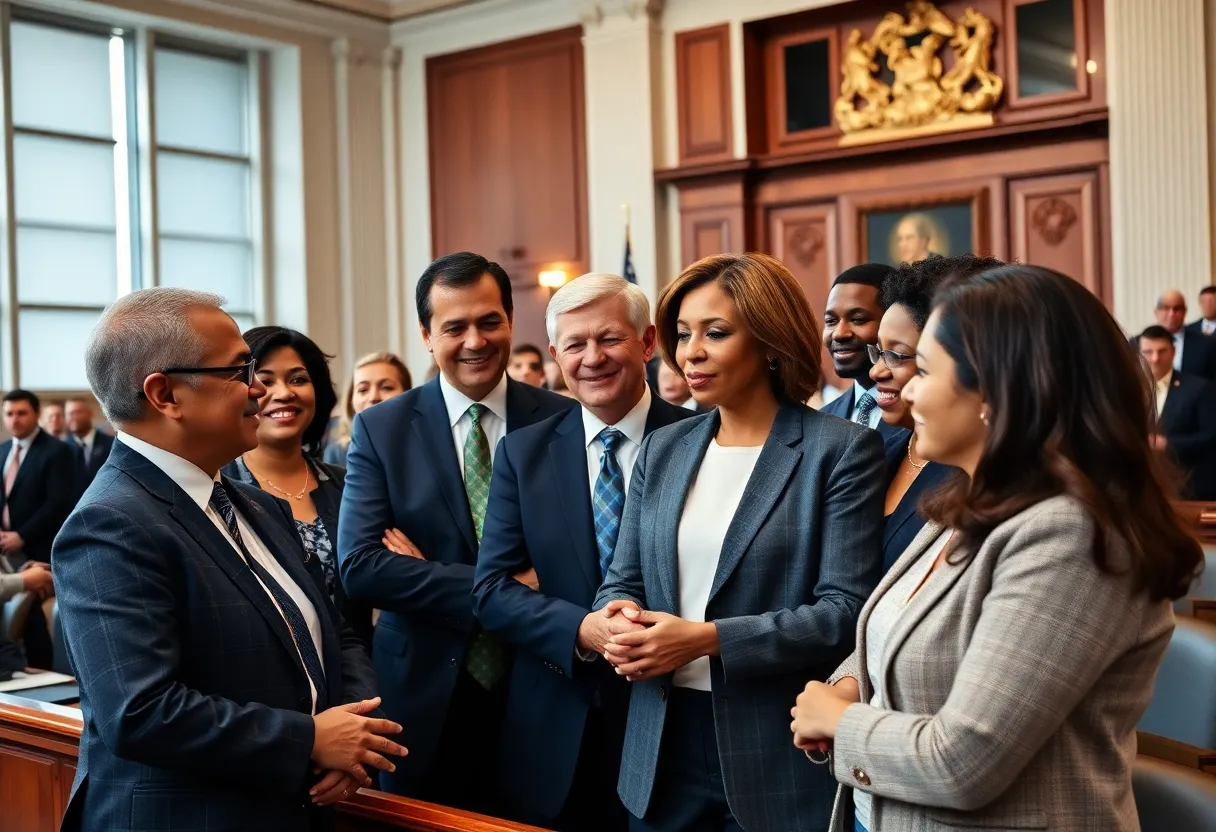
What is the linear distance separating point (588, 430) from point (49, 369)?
10.6 metres

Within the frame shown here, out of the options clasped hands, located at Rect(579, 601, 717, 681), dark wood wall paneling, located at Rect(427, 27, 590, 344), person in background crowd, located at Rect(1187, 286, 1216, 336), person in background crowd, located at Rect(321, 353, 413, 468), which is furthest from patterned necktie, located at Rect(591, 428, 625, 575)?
dark wood wall paneling, located at Rect(427, 27, 590, 344)

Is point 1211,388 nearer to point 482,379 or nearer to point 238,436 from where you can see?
point 482,379

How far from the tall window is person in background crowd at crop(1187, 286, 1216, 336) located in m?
8.93

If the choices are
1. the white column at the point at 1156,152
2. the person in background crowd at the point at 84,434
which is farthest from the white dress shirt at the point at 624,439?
the person in background crowd at the point at 84,434

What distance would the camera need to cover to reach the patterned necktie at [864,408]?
3559 millimetres

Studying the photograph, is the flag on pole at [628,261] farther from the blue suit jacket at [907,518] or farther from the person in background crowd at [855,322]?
the blue suit jacket at [907,518]

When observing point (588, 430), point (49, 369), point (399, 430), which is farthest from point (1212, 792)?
point (49, 369)

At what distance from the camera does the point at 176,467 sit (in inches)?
87.5

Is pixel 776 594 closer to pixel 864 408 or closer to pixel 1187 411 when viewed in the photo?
pixel 864 408

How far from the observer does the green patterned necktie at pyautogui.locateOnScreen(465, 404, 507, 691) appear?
3.00 metres

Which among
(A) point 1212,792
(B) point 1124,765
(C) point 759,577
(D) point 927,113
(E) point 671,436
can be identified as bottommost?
(A) point 1212,792

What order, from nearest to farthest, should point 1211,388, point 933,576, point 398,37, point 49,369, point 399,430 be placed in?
point 933,576, point 399,430, point 1211,388, point 49,369, point 398,37

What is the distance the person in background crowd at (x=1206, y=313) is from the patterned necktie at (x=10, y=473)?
779cm

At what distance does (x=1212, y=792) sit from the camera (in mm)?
1997
